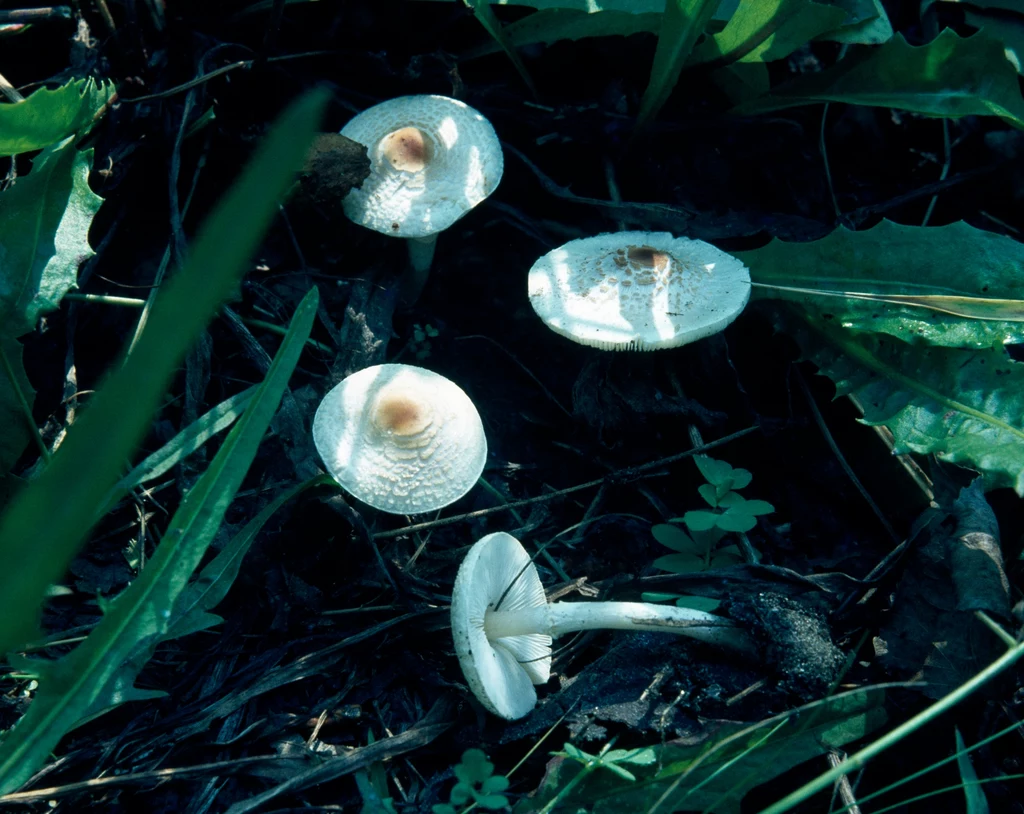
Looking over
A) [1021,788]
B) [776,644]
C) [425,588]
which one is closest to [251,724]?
[425,588]

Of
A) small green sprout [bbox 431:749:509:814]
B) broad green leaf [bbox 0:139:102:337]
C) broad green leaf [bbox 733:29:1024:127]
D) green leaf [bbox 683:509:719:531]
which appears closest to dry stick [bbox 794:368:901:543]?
green leaf [bbox 683:509:719:531]

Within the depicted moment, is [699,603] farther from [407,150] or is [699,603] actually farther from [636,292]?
[407,150]

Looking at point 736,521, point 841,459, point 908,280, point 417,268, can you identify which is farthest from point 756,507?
point 417,268

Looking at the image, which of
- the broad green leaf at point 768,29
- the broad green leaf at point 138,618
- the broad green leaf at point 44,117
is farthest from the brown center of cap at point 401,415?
the broad green leaf at point 768,29

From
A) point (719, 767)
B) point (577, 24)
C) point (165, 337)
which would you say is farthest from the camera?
point (577, 24)

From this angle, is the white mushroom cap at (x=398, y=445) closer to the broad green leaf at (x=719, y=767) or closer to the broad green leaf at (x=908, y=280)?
the broad green leaf at (x=719, y=767)

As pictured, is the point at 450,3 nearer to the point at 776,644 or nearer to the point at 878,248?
the point at 878,248
